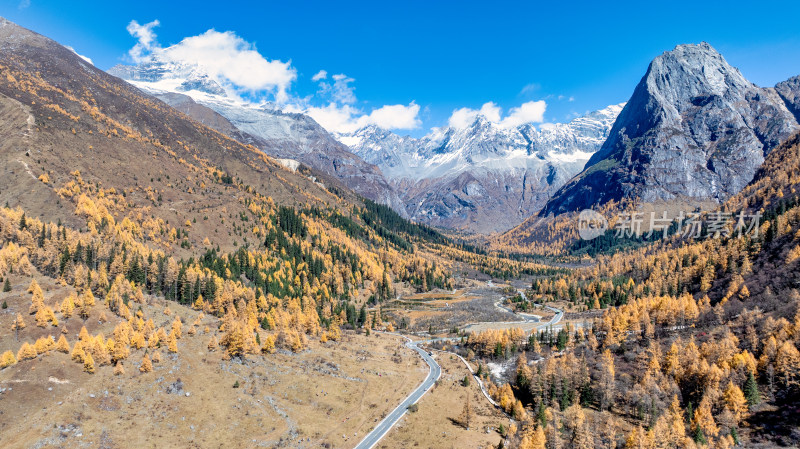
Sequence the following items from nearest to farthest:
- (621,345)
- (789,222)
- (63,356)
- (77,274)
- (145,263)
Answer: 1. (63,356)
2. (77,274)
3. (621,345)
4. (145,263)
5. (789,222)

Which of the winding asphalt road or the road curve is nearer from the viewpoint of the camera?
the road curve

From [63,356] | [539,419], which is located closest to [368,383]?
[539,419]

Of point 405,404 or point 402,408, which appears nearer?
point 402,408

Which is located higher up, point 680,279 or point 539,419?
point 680,279

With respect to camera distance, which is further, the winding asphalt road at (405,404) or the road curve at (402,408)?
the winding asphalt road at (405,404)

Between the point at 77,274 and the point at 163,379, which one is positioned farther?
the point at 77,274

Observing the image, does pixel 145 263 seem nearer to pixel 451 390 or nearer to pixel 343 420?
pixel 343 420

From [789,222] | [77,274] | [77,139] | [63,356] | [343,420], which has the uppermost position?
[77,139]

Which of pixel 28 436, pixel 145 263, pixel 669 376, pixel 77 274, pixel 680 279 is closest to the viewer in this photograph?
pixel 28 436
